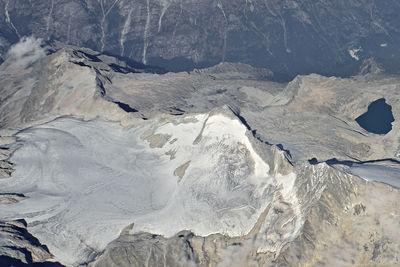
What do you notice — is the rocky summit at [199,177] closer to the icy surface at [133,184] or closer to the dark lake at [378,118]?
the icy surface at [133,184]

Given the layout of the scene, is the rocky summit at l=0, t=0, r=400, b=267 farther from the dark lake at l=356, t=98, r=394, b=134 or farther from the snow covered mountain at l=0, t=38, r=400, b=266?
the dark lake at l=356, t=98, r=394, b=134

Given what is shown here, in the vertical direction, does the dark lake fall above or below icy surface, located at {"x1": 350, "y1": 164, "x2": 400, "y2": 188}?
below

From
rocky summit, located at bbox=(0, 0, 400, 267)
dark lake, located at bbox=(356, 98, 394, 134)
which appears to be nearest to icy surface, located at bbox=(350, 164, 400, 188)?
rocky summit, located at bbox=(0, 0, 400, 267)

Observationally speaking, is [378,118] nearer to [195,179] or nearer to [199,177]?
[199,177]

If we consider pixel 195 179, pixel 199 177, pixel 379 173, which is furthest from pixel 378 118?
pixel 195 179

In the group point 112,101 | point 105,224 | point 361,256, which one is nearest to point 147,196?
point 105,224

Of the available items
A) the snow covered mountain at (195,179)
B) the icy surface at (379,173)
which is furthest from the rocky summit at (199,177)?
the icy surface at (379,173)
